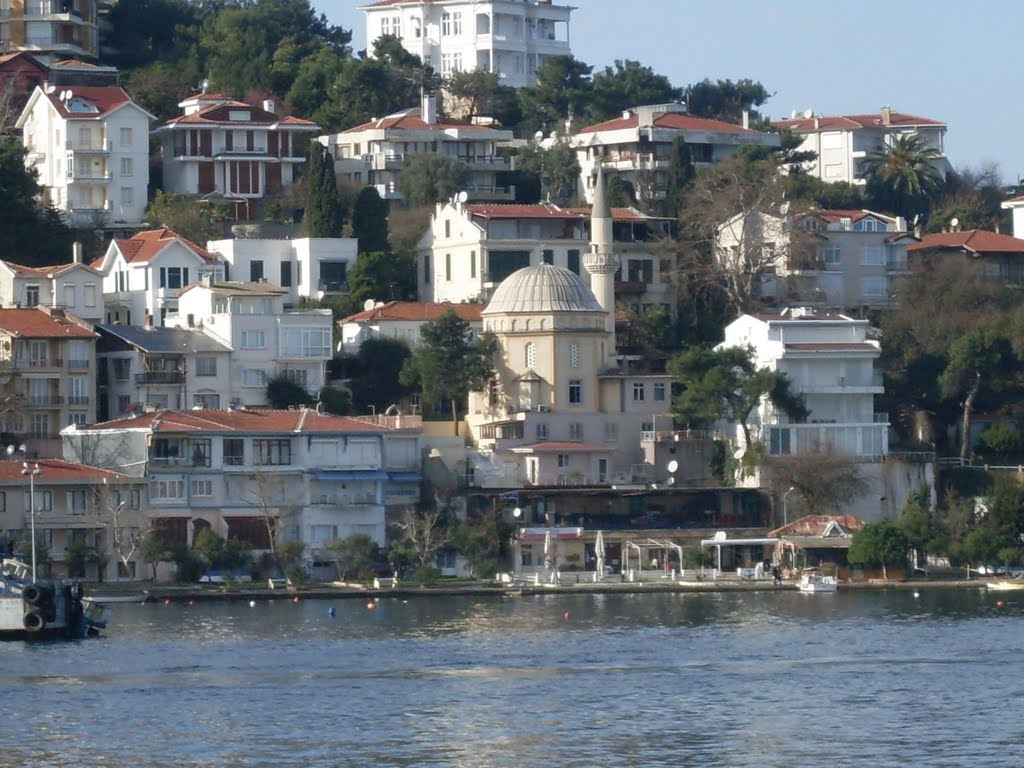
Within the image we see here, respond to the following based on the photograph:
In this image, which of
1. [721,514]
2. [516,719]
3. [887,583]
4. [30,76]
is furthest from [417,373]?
[516,719]

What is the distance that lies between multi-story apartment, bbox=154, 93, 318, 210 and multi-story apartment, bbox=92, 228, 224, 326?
920cm

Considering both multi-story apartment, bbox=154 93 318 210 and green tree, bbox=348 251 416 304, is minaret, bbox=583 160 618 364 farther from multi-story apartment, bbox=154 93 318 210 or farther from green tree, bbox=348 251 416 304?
multi-story apartment, bbox=154 93 318 210

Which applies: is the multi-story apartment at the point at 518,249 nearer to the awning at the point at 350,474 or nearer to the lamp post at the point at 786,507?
the lamp post at the point at 786,507

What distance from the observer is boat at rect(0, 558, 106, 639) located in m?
74.0

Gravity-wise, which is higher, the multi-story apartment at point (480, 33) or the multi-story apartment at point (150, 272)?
the multi-story apartment at point (480, 33)

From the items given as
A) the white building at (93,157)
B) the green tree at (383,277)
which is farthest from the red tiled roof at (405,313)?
the white building at (93,157)

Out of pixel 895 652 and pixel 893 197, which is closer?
pixel 895 652

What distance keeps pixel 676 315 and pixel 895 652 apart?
1542 inches

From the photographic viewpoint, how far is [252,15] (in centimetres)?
12706

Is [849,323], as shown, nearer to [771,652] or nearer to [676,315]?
[676,315]

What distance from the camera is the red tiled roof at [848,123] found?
5256 inches

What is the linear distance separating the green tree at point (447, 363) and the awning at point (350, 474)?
18.9 feet

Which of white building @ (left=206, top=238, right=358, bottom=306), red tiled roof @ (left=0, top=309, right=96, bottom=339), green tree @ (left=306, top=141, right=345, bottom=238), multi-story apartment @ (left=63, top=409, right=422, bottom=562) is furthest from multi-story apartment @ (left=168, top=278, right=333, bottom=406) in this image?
green tree @ (left=306, top=141, right=345, bottom=238)

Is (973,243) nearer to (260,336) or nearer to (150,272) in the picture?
(260,336)
